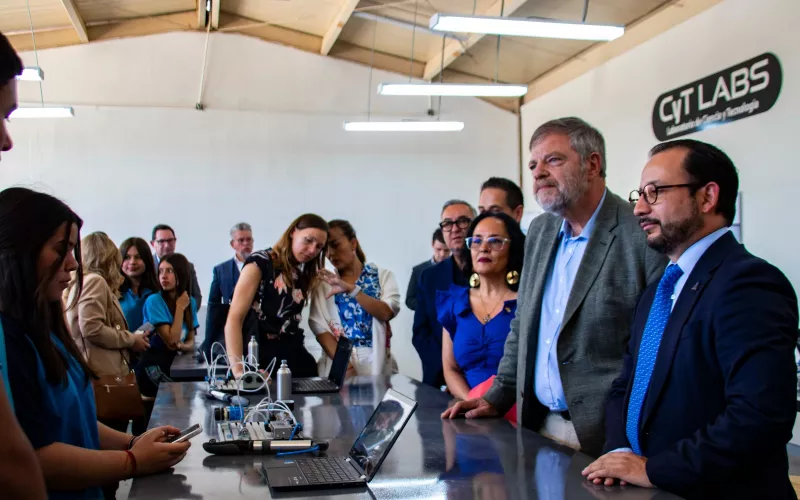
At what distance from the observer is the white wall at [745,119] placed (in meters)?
4.85

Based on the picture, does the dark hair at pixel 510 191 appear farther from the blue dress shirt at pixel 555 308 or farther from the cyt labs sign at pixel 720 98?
the cyt labs sign at pixel 720 98

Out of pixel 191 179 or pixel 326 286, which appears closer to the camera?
pixel 326 286

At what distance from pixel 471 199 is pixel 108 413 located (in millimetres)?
6541

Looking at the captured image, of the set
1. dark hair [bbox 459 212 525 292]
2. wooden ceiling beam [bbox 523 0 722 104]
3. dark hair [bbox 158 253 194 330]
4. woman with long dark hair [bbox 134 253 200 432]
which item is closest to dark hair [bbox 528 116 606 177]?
dark hair [bbox 459 212 525 292]

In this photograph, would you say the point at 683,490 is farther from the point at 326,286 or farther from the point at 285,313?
the point at 326,286

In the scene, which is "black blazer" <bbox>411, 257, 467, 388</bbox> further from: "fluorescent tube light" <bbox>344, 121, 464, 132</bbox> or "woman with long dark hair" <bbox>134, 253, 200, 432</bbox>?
"fluorescent tube light" <bbox>344, 121, 464, 132</bbox>

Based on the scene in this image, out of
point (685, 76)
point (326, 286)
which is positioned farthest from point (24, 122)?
point (685, 76)

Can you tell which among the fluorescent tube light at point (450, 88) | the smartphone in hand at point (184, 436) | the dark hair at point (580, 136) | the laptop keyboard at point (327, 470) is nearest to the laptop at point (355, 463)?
the laptop keyboard at point (327, 470)

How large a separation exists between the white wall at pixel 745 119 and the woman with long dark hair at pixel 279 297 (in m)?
3.40

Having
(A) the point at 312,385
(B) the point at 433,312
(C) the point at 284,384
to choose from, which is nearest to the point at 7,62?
(C) the point at 284,384

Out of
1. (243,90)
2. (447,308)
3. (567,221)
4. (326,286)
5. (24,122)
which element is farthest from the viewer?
(243,90)

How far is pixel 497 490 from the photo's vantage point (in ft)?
4.87

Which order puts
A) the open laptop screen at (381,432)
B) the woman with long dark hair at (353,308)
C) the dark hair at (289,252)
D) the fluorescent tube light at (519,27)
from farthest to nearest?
the fluorescent tube light at (519,27) → the woman with long dark hair at (353,308) → the dark hair at (289,252) → the open laptop screen at (381,432)

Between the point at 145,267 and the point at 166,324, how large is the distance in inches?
20.8
